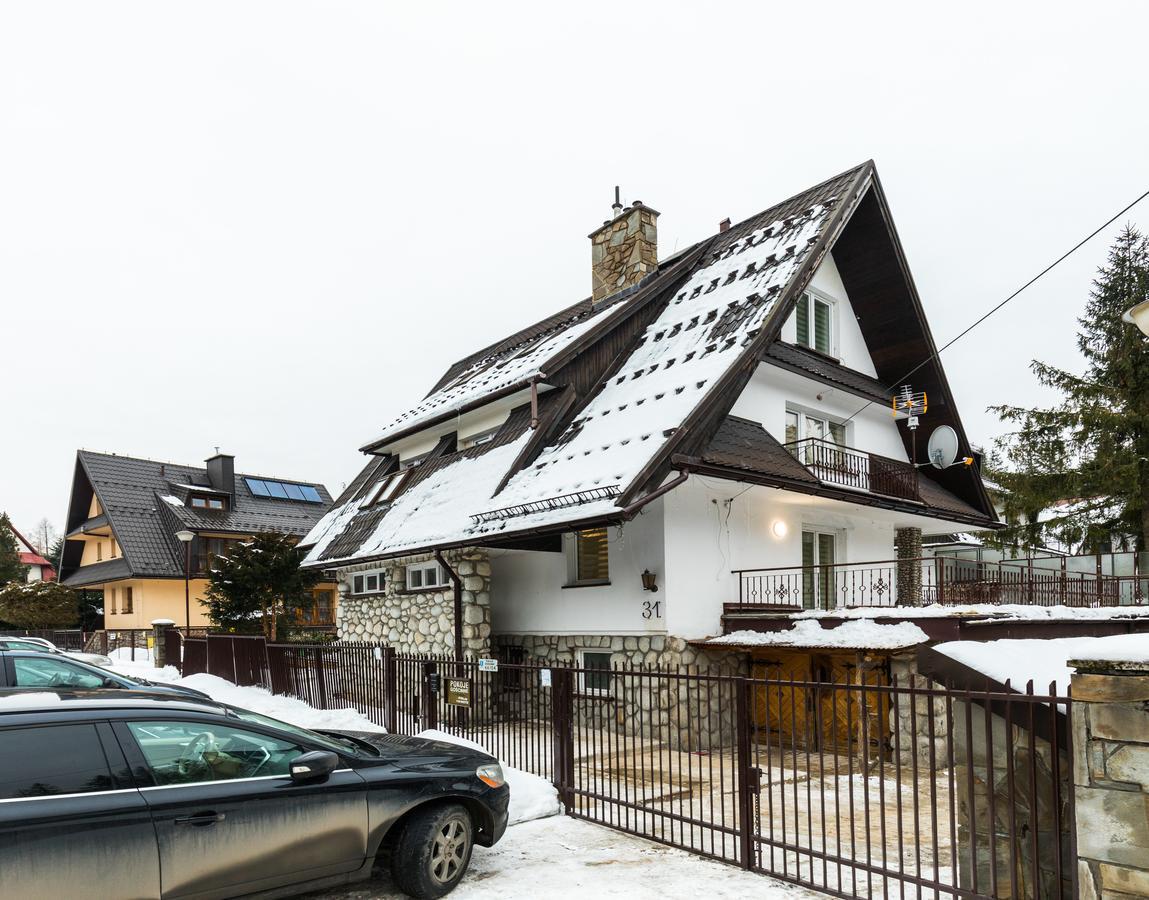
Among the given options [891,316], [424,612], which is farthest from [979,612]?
[424,612]

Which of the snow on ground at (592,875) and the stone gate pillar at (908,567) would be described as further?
the stone gate pillar at (908,567)

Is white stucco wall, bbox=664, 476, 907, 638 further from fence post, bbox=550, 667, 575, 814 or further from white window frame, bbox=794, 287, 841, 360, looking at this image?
fence post, bbox=550, 667, 575, 814

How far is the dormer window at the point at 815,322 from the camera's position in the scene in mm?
17047

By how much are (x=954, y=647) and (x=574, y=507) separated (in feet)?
25.6

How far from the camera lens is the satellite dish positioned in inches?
703

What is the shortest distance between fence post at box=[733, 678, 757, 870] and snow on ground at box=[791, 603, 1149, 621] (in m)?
6.14

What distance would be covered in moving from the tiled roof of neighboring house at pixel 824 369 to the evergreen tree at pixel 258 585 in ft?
52.3

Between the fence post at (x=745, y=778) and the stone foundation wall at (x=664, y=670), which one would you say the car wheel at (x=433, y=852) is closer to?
the fence post at (x=745, y=778)

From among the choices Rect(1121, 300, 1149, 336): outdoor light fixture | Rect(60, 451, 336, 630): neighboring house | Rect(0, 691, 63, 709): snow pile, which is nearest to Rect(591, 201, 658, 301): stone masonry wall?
Rect(1121, 300, 1149, 336): outdoor light fixture

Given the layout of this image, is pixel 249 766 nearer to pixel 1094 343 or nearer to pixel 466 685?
pixel 466 685

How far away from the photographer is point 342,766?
5727 millimetres

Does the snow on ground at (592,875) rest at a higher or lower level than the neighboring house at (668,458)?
lower

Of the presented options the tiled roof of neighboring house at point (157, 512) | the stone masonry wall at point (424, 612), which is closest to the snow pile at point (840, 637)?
the stone masonry wall at point (424, 612)

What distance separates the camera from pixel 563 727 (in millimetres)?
8375
